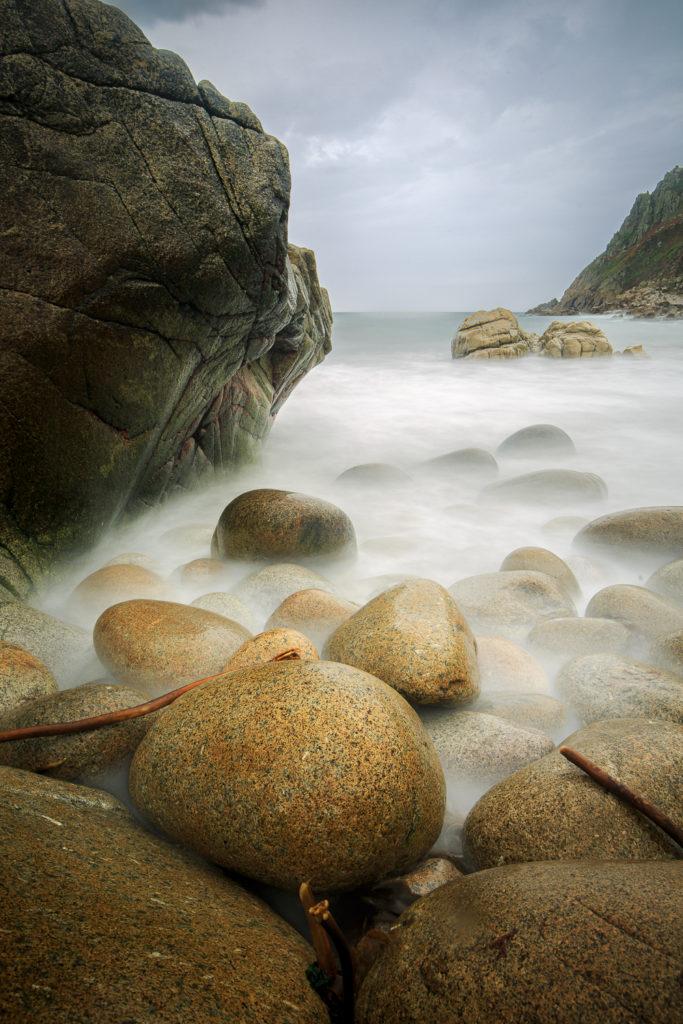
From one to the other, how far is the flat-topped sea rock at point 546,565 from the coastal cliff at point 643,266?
54.2 meters

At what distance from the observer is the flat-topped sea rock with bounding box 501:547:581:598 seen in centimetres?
445

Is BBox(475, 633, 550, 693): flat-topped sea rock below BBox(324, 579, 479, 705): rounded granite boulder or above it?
below

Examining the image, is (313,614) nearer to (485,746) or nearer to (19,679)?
(485,746)

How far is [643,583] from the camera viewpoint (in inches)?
186

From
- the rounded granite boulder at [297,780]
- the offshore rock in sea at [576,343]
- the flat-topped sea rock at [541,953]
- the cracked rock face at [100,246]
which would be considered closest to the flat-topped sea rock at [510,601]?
the rounded granite boulder at [297,780]

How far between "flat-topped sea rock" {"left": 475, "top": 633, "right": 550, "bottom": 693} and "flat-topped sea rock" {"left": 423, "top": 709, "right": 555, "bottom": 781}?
0.52 m

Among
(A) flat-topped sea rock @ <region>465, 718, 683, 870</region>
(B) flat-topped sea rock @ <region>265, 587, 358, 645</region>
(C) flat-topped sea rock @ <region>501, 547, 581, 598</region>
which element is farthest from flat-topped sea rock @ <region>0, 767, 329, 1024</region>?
(C) flat-topped sea rock @ <region>501, 547, 581, 598</region>

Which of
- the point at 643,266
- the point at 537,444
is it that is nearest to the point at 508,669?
the point at 537,444

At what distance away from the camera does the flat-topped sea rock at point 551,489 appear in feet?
22.5

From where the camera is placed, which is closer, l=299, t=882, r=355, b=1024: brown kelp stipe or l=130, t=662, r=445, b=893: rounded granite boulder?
l=299, t=882, r=355, b=1024: brown kelp stipe

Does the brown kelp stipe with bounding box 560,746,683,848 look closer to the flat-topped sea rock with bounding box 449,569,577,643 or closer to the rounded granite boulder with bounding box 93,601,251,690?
the rounded granite boulder with bounding box 93,601,251,690

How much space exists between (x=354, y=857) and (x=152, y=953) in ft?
2.31

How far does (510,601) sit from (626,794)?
2.28 meters

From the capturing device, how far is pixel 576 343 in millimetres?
21531
